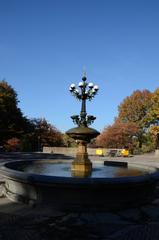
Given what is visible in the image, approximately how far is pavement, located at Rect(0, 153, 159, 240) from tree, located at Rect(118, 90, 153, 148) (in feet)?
193

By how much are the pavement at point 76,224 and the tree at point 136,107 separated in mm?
58724

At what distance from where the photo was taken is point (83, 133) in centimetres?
1268

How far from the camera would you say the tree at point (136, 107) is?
6788cm

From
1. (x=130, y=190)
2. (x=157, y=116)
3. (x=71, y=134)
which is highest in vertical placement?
(x=157, y=116)

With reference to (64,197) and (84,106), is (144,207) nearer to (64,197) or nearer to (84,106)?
(64,197)

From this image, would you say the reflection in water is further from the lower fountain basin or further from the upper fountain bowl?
the lower fountain basin

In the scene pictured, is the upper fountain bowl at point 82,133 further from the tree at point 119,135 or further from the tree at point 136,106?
the tree at point 136,106

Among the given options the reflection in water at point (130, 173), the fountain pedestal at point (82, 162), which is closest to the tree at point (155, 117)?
the reflection in water at point (130, 173)

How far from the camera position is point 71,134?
12.9 meters

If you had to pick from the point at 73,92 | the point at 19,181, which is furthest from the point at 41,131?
the point at 19,181

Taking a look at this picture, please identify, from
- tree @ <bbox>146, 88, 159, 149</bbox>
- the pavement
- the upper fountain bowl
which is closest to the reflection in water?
the upper fountain bowl

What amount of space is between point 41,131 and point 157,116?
20.5 m

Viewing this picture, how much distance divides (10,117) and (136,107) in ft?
96.0

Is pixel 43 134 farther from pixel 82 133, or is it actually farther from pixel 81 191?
pixel 81 191
